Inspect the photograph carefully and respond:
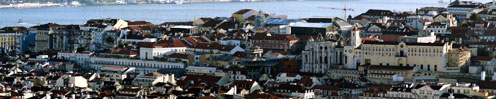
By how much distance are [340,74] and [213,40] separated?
1739cm

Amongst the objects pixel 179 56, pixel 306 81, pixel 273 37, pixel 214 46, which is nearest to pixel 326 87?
pixel 306 81

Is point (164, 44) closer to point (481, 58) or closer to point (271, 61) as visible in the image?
point (271, 61)

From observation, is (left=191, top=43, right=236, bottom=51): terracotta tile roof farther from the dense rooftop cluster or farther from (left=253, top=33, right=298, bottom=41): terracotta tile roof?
(left=253, top=33, right=298, bottom=41): terracotta tile roof

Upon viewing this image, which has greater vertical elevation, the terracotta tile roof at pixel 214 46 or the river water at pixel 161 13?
the terracotta tile roof at pixel 214 46

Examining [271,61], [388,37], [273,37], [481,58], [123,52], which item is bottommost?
[123,52]

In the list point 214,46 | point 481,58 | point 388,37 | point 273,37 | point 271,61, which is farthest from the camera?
point 273,37

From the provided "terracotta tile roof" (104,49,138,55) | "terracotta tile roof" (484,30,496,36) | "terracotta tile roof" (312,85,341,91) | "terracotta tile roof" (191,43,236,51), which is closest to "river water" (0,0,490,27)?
"terracotta tile roof" (104,49,138,55)

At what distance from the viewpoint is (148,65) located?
68.9 metres

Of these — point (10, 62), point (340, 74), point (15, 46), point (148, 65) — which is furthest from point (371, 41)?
point (15, 46)

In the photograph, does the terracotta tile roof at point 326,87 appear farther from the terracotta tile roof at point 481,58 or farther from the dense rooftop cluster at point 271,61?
the terracotta tile roof at point 481,58

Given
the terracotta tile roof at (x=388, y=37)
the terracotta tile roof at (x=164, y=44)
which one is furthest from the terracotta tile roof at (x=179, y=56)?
the terracotta tile roof at (x=388, y=37)

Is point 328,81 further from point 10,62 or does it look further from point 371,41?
point 10,62

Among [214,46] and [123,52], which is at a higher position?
[214,46]

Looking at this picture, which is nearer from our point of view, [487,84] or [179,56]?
[487,84]
